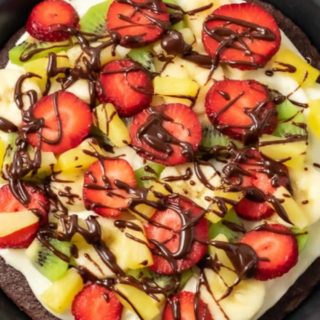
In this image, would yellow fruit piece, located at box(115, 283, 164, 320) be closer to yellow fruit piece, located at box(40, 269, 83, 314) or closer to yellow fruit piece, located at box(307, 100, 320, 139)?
yellow fruit piece, located at box(40, 269, 83, 314)

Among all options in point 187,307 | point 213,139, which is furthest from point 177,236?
point 213,139

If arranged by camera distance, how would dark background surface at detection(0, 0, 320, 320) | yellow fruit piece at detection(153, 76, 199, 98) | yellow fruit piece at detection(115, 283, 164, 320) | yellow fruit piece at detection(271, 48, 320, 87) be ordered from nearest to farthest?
yellow fruit piece at detection(115, 283, 164, 320) → yellow fruit piece at detection(153, 76, 199, 98) → yellow fruit piece at detection(271, 48, 320, 87) → dark background surface at detection(0, 0, 320, 320)

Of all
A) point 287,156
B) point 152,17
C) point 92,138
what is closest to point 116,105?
point 92,138

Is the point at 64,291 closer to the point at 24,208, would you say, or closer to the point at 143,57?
the point at 24,208

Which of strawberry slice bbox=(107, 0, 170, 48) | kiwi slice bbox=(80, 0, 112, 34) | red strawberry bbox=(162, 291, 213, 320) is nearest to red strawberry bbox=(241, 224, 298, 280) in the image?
red strawberry bbox=(162, 291, 213, 320)

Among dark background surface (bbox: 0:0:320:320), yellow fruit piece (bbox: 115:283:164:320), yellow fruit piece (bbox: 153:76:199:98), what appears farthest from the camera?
dark background surface (bbox: 0:0:320:320)

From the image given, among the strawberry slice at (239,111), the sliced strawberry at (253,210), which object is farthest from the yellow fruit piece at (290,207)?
the strawberry slice at (239,111)

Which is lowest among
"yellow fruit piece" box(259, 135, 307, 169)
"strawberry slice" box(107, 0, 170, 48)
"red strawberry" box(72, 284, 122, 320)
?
"red strawberry" box(72, 284, 122, 320)
